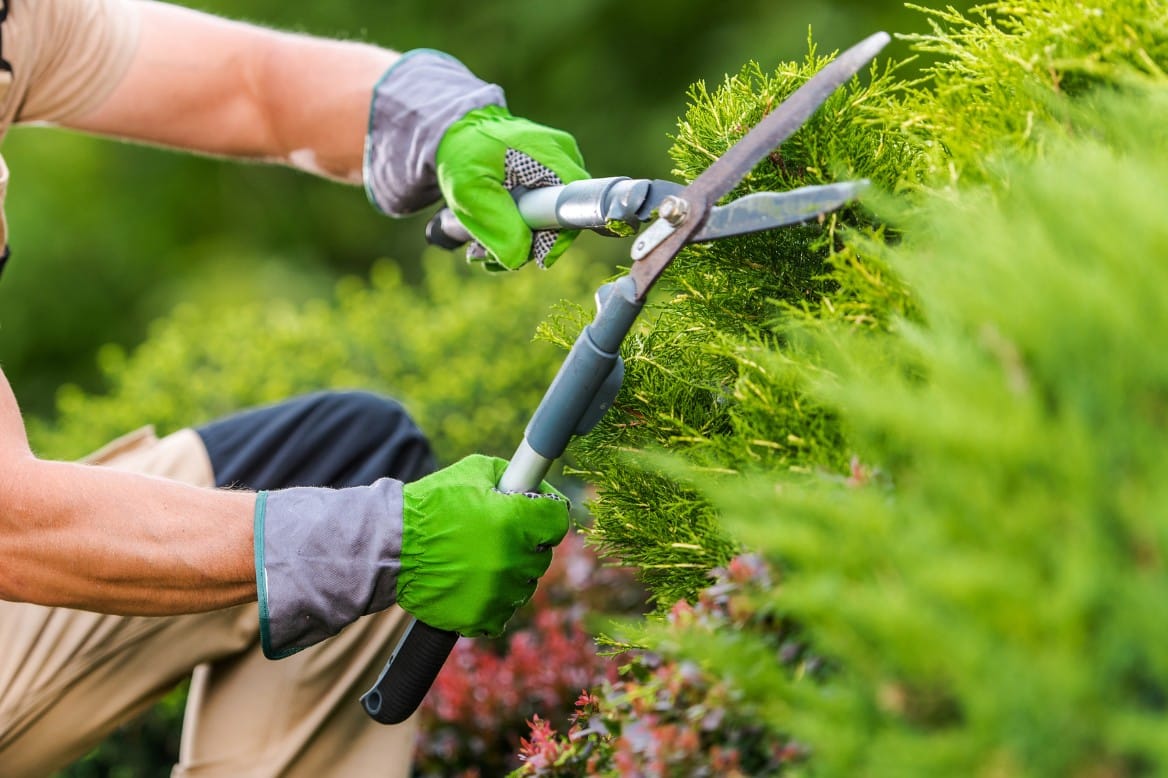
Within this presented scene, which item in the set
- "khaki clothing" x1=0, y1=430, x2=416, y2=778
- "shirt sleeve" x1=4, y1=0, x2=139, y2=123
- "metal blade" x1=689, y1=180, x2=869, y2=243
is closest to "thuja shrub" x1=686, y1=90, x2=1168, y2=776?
"metal blade" x1=689, y1=180, x2=869, y2=243

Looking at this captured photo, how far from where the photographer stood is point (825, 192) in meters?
1.12

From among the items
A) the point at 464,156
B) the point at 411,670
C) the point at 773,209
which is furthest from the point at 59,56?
the point at 773,209

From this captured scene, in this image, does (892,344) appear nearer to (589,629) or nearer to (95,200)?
(589,629)

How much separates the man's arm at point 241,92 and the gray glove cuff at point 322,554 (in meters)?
0.89

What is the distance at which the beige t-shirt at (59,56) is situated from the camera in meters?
1.72

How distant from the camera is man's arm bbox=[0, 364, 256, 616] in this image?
1.29 meters

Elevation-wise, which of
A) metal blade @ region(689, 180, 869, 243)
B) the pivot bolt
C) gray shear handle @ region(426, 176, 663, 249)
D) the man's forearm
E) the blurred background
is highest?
metal blade @ region(689, 180, 869, 243)

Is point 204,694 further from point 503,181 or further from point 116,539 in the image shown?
point 503,181

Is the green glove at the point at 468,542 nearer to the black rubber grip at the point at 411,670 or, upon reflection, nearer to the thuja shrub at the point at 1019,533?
the black rubber grip at the point at 411,670

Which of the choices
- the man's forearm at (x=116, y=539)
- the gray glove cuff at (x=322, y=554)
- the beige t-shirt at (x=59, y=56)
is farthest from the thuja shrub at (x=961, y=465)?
the beige t-shirt at (x=59, y=56)

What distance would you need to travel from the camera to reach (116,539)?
4.27ft

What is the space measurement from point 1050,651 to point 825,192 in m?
0.57

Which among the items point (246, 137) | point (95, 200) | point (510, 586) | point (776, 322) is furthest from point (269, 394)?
point (95, 200)

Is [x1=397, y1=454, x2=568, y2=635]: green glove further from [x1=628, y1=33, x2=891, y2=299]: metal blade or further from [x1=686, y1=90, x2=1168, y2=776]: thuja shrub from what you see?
[x1=686, y1=90, x2=1168, y2=776]: thuja shrub
